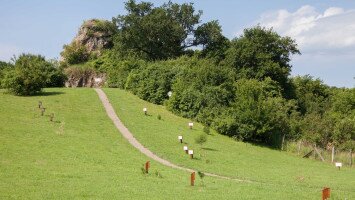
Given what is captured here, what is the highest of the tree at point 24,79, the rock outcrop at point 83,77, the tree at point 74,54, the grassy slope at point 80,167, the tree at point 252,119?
the tree at point 74,54

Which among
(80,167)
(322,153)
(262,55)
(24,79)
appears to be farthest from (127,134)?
(262,55)

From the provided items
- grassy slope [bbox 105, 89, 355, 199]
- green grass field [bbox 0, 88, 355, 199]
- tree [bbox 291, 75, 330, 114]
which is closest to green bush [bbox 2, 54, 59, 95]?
green grass field [bbox 0, 88, 355, 199]

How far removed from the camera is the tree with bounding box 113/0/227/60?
253 feet

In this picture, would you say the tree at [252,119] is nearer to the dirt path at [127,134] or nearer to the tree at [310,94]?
the dirt path at [127,134]

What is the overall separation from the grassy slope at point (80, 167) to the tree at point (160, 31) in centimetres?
3120

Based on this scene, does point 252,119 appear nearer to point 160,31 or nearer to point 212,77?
point 212,77

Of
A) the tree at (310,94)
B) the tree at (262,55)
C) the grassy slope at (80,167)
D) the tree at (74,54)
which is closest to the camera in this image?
the grassy slope at (80,167)

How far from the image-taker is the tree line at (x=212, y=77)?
51.8 meters

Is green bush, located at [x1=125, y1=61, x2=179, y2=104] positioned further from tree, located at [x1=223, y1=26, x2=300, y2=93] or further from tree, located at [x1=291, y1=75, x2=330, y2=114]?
tree, located at [x1=291, y1=75, x2=330, y2=114]

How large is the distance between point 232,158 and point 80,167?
51.7 ft

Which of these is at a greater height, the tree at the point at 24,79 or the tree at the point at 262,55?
the tree at the point at 262,55

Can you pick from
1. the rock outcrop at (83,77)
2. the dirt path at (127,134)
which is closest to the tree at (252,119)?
the dirt path at (127,134)

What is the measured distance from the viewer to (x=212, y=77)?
56.5m

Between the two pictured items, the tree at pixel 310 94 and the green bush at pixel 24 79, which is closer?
the green bush at pixel 24 79
